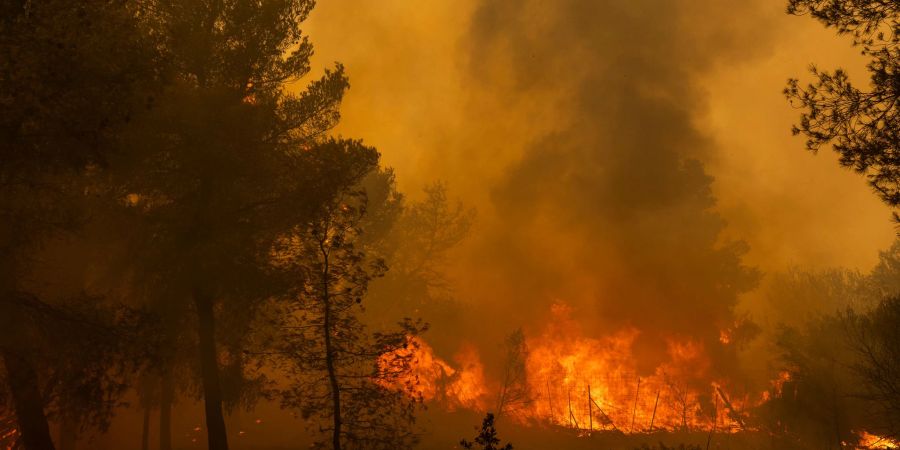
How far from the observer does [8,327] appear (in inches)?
309

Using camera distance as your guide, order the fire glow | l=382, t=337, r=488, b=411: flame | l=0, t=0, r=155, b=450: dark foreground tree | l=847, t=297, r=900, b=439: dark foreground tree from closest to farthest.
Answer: l=0, t=0, r=155, b=450: dark foreground tree < l=847, t=297, r=900, b=439: dark foreground tree < the fire glow < l=382, t=337, r=488, b=411: flame

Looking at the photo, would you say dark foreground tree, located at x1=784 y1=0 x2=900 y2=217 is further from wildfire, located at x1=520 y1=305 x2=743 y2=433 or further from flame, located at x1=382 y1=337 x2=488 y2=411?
flame, located at x1=382 y1=337 x2=488 y2=411

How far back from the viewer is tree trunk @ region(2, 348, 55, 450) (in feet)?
27.0

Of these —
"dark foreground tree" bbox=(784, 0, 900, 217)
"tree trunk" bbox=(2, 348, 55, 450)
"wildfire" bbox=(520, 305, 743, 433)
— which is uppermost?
"dark foreground tree" bbox=(784, 0, 900, 217)

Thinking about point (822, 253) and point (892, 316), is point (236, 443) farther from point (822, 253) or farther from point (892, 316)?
point (822, 253)

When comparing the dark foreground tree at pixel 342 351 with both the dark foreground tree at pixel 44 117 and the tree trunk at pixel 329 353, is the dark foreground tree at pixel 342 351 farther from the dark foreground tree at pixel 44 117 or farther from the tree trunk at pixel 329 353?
the dark foreground tree at pixel 44 117

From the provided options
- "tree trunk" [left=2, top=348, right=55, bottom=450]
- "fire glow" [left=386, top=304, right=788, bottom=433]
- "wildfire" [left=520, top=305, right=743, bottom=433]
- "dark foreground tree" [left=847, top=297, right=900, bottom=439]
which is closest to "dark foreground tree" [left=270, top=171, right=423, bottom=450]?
"tree trunk" [left=2, top=348, right=55, bottom=450]

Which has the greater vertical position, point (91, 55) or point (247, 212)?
point (91, 55)

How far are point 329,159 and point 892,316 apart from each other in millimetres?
14788

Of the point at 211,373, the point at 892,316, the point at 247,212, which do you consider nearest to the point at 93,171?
the point at 247,212

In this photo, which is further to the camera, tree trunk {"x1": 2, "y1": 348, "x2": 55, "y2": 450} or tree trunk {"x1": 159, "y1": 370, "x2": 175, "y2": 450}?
tree trunk {"x1": 159, "y1": 370, "x2": 175, "y2": 450}

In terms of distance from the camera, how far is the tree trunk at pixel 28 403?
8234mm

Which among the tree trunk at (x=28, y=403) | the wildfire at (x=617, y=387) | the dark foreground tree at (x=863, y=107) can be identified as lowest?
the wildfire at (x=617, y=387)

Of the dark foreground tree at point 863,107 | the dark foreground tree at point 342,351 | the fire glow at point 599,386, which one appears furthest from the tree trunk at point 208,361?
the fire glow at point 599,386
